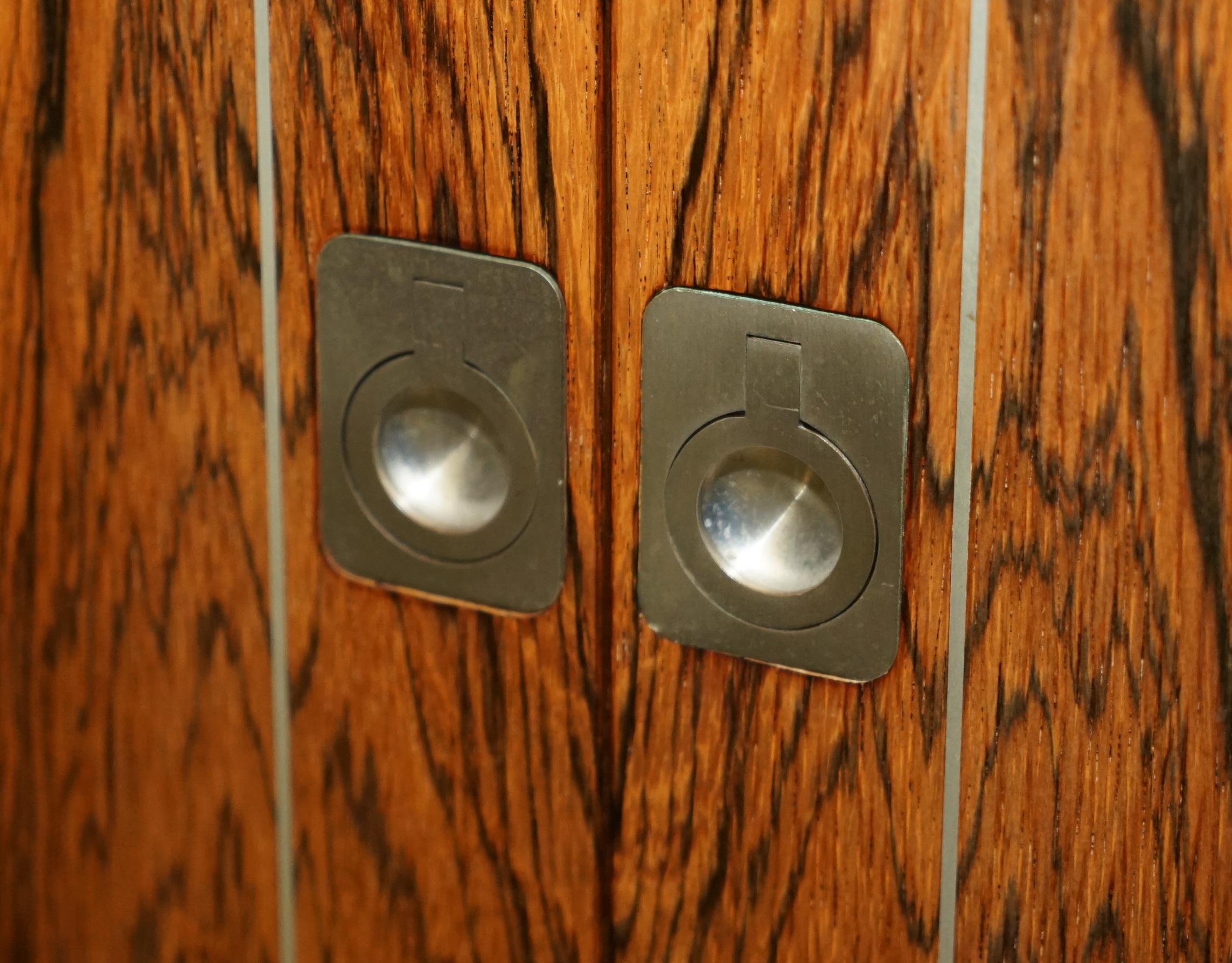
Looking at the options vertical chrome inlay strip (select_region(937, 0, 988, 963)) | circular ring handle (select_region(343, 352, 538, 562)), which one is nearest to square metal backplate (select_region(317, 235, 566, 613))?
circular ring handle (select_region(343, 352, 538, 562))

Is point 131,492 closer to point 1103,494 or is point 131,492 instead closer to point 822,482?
point 822,482

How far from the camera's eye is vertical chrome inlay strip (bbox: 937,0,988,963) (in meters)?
0.58

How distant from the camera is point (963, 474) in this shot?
2.05ft

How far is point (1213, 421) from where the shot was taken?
0.58m

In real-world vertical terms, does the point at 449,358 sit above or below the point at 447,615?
above

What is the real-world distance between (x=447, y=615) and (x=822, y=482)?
0.20 metres

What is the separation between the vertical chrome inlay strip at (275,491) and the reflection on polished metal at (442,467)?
64 mm

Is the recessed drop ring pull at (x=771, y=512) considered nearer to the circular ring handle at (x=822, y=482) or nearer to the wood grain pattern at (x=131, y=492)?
the circular ring handle at (x=822, y=482)

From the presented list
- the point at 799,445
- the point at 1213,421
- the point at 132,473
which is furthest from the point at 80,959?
the point at 1213,421

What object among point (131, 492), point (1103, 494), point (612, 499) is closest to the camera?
point (1103, 494)

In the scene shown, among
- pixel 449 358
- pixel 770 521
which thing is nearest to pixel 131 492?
pixel 449 358

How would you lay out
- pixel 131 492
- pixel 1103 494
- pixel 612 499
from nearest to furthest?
pixel 1103 494 < pixel 612 499 < pixel 131 492

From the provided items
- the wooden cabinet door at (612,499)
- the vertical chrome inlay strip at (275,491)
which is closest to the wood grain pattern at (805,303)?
the wooden cabinet door at (612,499)

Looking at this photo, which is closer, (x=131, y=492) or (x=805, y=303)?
(x=805, y=303)
